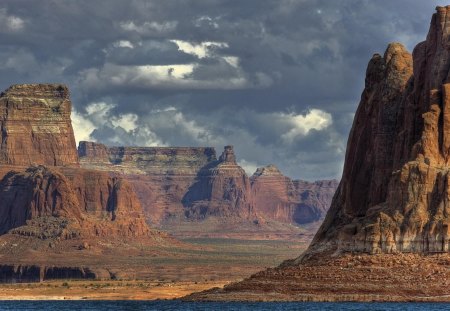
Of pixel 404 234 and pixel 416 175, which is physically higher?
pixel 416 175

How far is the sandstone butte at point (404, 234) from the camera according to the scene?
177 meters

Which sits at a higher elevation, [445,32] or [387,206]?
[445,32]

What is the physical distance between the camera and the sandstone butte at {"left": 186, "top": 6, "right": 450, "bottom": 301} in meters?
177

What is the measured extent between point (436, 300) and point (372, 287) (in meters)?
7.92

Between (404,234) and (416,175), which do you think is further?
(416,175)

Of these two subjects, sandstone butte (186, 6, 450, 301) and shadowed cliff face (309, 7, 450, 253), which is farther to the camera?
shadowed cliff face (309, 7, 450, 253)

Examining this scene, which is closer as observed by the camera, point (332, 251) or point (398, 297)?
point (398, 297)

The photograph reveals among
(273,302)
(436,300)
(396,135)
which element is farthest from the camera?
(396,135)

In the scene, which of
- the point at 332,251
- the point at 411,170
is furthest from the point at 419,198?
the point at 332,251

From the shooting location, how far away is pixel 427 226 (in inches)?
7062

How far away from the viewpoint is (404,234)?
18062 centimetres

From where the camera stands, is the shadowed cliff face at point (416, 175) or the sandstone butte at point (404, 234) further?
the shadowed cliff face at point (416, 175)

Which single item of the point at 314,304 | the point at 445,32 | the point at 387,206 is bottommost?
the point at 314,304

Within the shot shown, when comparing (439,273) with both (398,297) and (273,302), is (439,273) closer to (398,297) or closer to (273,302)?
(398,297)
